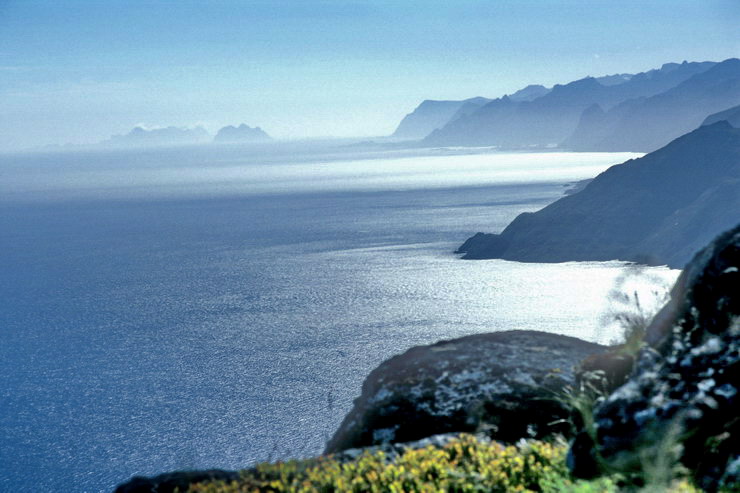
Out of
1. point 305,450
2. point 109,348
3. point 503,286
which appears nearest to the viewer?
point 305,450

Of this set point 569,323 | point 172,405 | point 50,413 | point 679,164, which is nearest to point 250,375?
point 172,405

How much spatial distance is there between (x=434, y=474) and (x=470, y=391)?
14.3 ft

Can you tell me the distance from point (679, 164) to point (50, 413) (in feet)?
377

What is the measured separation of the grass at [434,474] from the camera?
676 cm

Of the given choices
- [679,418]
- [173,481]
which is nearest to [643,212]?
[679,418]

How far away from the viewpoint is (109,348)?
215 feet

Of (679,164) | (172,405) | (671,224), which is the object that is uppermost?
(679,164)

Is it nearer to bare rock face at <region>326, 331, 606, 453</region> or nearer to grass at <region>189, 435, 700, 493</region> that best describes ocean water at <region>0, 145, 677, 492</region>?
grass at <region>189, 435, 700, 493</region>

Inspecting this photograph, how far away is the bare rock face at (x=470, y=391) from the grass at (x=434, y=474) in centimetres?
204

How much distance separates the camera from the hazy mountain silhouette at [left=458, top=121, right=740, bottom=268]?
94.2m

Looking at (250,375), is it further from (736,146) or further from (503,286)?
(736,146)

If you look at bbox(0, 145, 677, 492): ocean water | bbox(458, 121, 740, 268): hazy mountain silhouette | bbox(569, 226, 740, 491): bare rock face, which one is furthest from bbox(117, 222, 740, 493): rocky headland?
bbox(458, 121, 740, 268): hazy mountain silhouette

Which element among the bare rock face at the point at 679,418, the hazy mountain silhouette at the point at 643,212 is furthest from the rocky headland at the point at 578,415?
the hazy mountain silhouette at the point at 643,212

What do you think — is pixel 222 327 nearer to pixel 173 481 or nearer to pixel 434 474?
pixel 173 481
